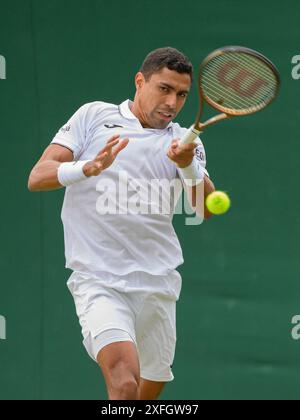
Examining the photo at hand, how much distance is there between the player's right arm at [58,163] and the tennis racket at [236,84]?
41 cm

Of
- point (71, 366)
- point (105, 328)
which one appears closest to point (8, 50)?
Result: point (71, 366)

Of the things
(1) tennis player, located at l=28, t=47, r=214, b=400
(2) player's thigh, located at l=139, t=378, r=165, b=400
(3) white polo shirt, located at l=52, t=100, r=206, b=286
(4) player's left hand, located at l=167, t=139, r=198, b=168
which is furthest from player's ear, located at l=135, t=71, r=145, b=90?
(2) player's thigh, located at l=139, t=378, r=165, b=400

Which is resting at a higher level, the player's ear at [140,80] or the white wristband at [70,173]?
the player's ear at [140,80]

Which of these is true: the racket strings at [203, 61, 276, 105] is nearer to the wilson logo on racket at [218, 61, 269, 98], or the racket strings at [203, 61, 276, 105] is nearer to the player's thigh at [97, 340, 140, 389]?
the wilson logo on racket at [218, 61, 269, 98]

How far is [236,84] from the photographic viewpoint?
14.6 feet

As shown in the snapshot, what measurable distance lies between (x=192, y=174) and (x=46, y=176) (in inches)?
22.3

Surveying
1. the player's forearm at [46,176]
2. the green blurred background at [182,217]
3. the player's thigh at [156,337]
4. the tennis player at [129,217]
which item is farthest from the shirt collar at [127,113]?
the green blurred background at [182,217]

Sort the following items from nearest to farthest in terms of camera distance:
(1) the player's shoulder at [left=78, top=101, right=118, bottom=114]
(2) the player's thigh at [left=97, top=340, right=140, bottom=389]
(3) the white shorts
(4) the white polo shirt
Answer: (2) the player's thigh at [left=97, top=340, right=140, bottom=389] < (3) the white shorts < (4) the white polo shirt < (1) the player's shoulder at [left=78, top=101, right=118, bottom=114]

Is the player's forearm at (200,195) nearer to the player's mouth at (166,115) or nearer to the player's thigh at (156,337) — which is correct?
the player's mouth at (166,115)

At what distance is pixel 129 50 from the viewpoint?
18.8ft

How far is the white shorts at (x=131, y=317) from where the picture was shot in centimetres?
436

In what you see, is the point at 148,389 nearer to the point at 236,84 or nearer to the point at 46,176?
the point at 46,176

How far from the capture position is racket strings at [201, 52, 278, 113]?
439 cm

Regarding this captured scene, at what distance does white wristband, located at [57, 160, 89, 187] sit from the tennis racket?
1.75 feet
